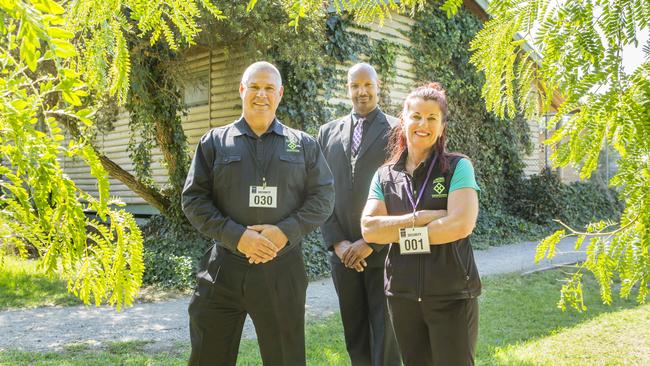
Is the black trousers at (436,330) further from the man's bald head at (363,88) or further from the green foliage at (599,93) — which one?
the man's bald head at (363,88)

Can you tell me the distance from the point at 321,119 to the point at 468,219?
757cm

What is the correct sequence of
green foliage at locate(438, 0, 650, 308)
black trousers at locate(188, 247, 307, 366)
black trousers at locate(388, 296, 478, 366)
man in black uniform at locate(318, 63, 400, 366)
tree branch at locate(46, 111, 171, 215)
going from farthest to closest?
tree branch at locate(46, 111, 171, 215) → man in black uniform at locate(318, 63, 400, 366) → black trousers at locate(188, 247, 307, 366) → black trousers at locate(388, 296, 478, 366) → green foliage at locate(438, 0, 650, 308)

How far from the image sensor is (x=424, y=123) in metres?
3.01

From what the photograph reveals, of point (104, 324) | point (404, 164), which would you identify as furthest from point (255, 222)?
point (104, 324)

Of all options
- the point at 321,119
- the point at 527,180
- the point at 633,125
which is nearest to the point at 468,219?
the point at 633,125

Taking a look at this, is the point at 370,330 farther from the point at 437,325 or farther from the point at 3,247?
the point at 3,247

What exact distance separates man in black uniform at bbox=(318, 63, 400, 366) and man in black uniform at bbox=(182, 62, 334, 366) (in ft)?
1.96

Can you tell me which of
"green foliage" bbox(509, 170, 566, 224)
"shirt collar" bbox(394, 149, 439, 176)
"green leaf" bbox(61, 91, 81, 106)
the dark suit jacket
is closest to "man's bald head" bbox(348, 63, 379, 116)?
the dark suit jacket

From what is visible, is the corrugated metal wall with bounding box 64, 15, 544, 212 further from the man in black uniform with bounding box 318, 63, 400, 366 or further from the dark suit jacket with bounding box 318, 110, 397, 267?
the dark suit jacket with bounding box 318, 110, 397, 267

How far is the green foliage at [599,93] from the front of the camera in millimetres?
1565

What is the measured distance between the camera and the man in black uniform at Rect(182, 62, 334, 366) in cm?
315

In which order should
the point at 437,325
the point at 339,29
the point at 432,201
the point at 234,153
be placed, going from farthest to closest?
the point at 339,29 < the point at 234,153 < the point at 432,201 < the point at 437,325

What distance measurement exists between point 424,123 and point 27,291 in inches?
287

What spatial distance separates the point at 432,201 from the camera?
9.67ft
